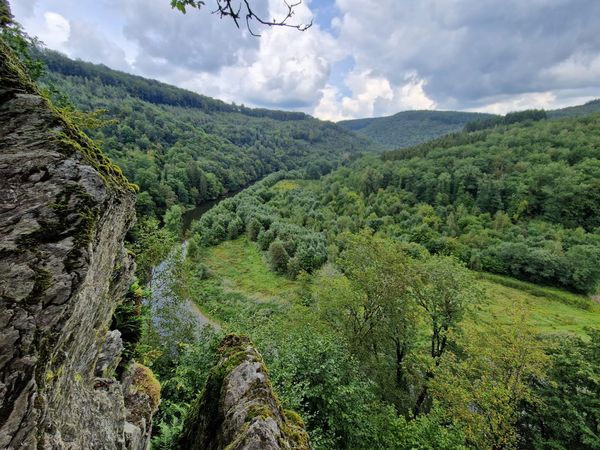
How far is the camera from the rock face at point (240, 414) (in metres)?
5.46

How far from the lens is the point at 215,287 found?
43.4 metres

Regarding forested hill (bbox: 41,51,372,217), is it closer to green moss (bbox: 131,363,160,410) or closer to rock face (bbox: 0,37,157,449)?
green moss (bbox: 131,363,160,410)

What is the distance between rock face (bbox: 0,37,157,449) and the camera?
315 centimetres

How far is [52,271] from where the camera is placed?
354 centimetres

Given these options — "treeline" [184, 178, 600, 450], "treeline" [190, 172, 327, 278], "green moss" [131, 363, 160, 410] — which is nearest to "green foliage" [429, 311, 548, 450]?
"treeline" [184, 178, 600, 450]

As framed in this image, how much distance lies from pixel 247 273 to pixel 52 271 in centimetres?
4816

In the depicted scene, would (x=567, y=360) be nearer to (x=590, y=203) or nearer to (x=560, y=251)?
(x=560, y=251)

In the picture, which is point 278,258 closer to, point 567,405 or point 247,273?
point 247,273

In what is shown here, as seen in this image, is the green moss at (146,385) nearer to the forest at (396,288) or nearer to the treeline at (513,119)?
the forest at (396,288)

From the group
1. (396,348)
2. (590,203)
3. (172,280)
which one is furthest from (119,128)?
(590,203)

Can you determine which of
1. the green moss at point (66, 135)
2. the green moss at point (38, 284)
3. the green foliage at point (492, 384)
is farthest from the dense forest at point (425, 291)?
the green moss at point (66, 135)

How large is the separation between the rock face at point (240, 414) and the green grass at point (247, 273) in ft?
106

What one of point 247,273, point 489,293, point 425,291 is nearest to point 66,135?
point 425,291

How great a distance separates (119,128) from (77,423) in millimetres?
133662
